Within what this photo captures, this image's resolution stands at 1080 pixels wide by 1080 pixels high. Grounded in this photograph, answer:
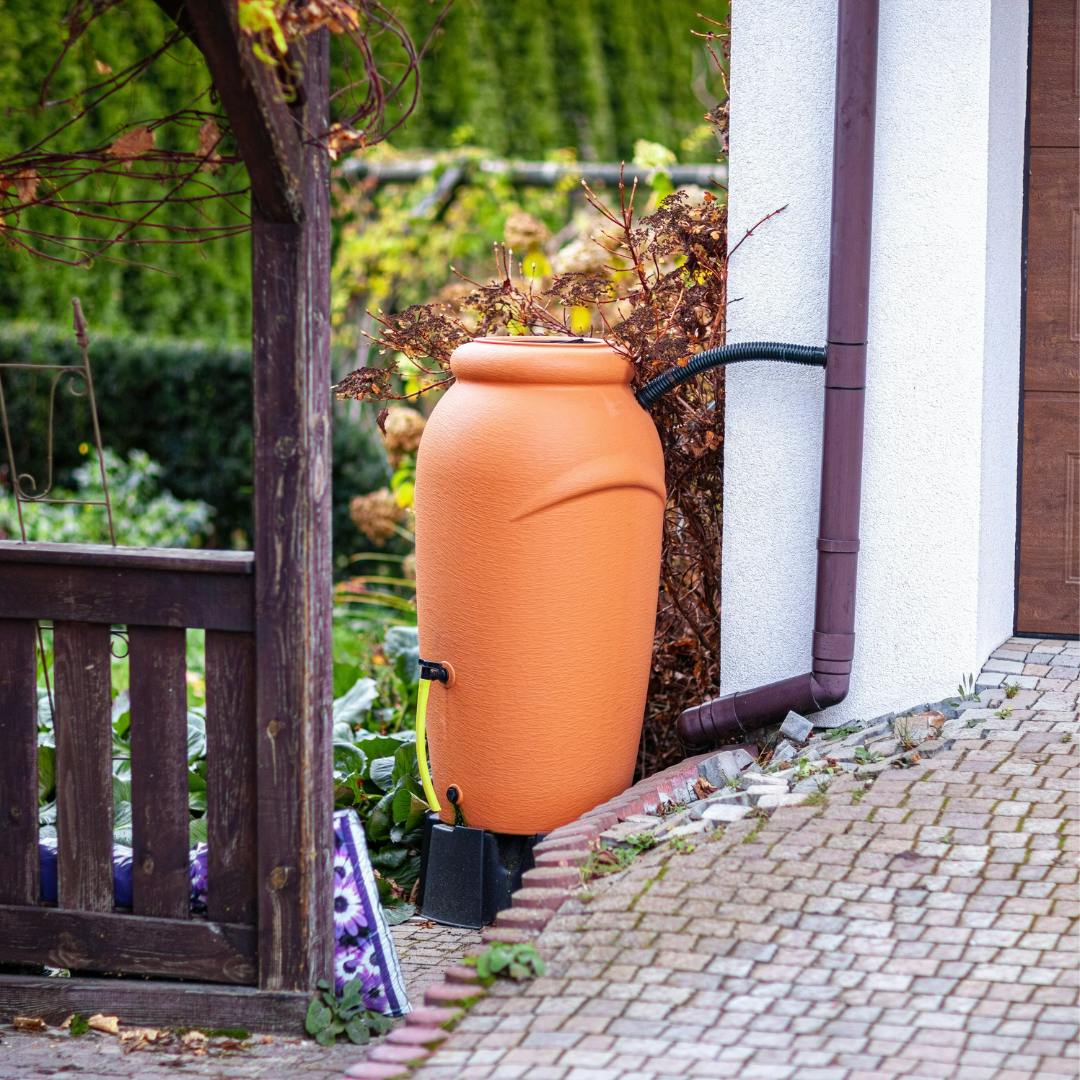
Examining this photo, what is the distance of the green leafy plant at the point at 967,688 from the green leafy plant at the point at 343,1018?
5.92 feet

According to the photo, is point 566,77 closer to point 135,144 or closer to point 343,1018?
point 135,144

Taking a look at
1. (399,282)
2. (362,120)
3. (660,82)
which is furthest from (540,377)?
(660,82)

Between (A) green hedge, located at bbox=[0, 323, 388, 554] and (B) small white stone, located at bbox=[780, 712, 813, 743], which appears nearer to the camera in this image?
(B) small white stone, located at bbox=[780, 712, 813, 743]


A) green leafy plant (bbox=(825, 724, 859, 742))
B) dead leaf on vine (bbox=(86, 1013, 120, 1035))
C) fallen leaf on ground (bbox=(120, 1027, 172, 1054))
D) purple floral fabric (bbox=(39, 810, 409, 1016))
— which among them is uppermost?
green leafy plant (bbox=(825, 724, 859, 742))

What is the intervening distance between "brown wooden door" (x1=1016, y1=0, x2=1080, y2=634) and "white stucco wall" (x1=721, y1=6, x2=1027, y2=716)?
0.08m

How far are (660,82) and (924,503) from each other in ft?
35.4

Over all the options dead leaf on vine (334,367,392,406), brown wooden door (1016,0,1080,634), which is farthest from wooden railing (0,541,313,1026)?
brown wooden door (1016,0,1080,634)

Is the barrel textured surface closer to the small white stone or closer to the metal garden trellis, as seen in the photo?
the small white stone

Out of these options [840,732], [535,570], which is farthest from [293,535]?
[840,732]

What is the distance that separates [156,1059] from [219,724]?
72 centimetres

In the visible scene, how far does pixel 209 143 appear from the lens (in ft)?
12.1

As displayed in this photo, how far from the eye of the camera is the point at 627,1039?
9.35 feet

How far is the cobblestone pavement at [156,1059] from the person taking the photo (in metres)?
3.23

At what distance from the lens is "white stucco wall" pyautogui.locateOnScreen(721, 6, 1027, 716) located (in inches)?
164
